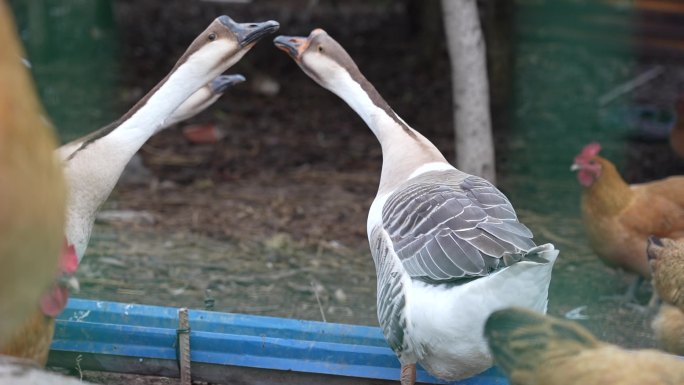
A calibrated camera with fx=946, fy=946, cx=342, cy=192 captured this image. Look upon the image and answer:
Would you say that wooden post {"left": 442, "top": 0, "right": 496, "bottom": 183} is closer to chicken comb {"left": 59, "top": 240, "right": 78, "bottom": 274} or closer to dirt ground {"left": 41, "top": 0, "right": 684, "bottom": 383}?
dirt ground {"left": 41, "top": 0, "right": 684, "bottom": 383}

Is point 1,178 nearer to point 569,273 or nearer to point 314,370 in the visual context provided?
point 314,370

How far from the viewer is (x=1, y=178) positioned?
1.25 meters

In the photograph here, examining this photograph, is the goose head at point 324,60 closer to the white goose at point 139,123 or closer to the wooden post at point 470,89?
the white goose at point 139,123

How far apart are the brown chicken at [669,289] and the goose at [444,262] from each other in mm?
1133

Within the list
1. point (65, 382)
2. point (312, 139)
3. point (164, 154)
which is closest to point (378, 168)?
point (312, 139)

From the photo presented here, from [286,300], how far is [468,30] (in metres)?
1.73

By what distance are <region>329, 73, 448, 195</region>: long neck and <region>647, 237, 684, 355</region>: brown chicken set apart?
1.11 metres

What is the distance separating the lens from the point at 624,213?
4.73m

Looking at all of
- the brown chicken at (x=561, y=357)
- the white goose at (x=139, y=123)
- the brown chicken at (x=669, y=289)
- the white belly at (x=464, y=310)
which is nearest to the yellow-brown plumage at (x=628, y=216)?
the brown chicken at (x=669, y=289)

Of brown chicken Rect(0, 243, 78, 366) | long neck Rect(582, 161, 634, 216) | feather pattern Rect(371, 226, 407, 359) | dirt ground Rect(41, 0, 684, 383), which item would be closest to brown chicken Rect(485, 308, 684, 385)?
feather pattern Rect(371, 226, 407, 359)

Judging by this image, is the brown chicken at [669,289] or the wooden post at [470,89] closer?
the brown chicken at [669,289]

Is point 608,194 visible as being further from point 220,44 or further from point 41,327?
point 41,327

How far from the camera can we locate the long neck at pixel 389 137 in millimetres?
3443

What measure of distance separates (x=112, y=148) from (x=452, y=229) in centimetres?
121
